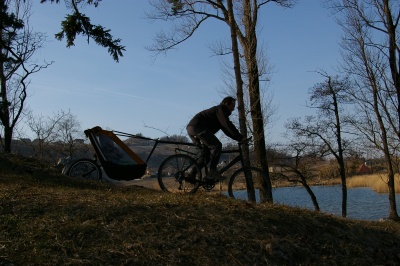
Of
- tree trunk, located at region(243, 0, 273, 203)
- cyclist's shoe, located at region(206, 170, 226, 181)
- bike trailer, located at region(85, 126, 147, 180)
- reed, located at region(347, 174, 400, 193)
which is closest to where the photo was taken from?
cyclist's shoe, located at region(206, 170, 226, 181)

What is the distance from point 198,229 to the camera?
16.6 ft

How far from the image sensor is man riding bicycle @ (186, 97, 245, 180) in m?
7.72

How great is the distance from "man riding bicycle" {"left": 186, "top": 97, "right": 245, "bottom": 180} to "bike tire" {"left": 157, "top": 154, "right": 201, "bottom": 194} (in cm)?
24

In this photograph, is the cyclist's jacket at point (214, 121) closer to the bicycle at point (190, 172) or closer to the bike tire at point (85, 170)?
the bicycle at point (190, 172)

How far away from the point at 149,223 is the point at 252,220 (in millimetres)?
1363

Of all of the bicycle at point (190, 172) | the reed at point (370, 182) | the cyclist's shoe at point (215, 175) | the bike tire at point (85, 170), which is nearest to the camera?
the cyclist's shoe at point (215, 175)

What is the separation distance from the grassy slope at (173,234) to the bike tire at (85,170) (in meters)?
2.17

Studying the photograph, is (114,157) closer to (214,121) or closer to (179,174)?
(179,174)

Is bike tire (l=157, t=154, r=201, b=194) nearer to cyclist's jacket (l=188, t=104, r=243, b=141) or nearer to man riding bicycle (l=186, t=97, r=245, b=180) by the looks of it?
man riding bicycle (l=186, t=97, r=245, b=180)

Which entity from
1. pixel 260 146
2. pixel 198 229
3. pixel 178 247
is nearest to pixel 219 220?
pixel 198 229

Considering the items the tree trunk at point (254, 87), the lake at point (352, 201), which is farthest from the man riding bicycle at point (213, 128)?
the lake at point (352, 201)

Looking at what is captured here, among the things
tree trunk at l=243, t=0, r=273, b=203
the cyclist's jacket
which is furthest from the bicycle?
tree trunk at l=243, t=0, r=273, b=203

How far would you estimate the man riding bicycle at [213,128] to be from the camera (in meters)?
7.72

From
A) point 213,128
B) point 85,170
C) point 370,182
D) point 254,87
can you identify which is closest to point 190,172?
point 213,128
